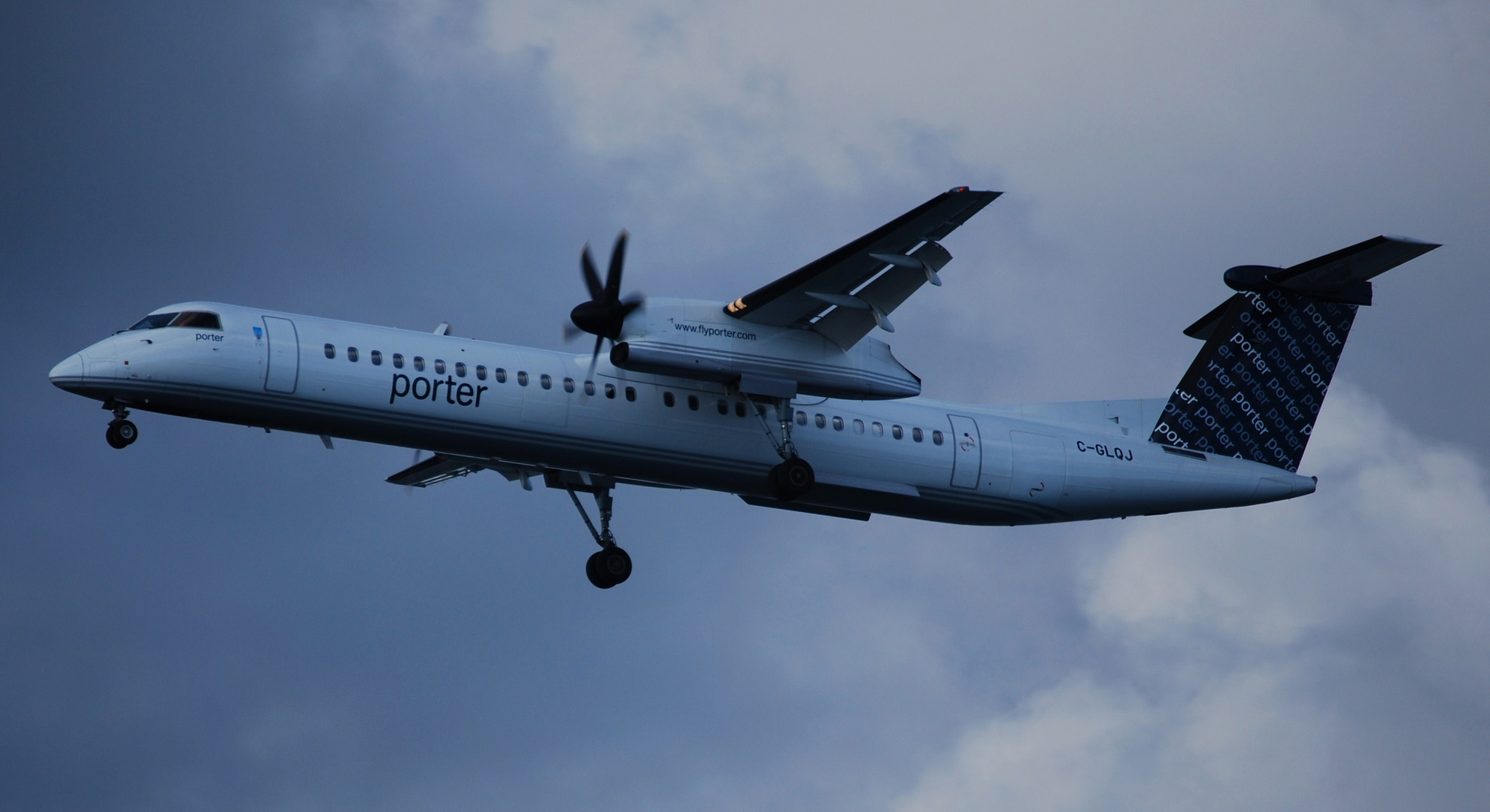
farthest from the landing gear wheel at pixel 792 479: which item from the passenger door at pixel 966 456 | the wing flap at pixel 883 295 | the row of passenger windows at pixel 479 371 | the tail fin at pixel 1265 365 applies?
the tail fin at pixel 1265 365

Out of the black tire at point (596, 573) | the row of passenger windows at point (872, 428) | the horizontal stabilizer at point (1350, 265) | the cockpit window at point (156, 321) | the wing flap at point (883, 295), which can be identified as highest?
the horizontal stabilizer at point (1350, 265)

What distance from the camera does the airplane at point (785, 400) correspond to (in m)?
21.7

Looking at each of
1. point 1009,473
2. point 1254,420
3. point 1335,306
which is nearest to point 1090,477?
point 1009,473

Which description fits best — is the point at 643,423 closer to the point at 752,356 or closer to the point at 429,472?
the point at 752,356

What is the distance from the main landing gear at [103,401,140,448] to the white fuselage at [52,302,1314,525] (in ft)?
0.66

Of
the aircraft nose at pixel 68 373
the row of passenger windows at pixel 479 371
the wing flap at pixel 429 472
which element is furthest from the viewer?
the wing flap at pixel 429 472

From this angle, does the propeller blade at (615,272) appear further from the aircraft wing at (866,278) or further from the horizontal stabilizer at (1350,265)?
the horizontal stabilizer at (1350,265)

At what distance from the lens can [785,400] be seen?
24250mm

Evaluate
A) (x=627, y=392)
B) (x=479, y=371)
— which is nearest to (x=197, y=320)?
(x=479, y=371)

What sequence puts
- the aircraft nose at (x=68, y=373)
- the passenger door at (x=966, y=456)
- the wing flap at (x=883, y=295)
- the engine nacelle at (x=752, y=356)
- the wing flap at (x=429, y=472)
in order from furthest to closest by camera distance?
the wing flap at (x=429, y=472) → the passenger door at (x=966, y=456) → the engine nacelle at (x=752, y=356) → the wing flap at (x=883, y=295) → the aircraft nose at (x=68, y=373)

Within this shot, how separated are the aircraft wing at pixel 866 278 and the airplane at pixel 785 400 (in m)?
0.04

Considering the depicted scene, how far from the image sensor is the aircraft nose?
20766 millimetres

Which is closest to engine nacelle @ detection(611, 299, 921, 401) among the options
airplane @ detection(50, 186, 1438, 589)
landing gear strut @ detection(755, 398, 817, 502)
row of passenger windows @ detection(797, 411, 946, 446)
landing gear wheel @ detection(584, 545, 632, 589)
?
airplane @ detection(50, 186, 1438, 589)

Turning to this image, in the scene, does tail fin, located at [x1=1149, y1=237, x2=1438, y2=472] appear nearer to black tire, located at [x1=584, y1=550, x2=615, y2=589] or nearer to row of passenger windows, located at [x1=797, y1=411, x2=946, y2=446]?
row of passenger windows, located at [x1=797, y1=411, x2=946, y2=446]
